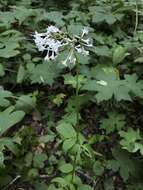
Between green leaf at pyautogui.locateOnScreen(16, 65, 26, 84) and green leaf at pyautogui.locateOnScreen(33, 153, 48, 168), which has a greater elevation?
green leaf at pyautogui.locateOnScreen(16, 65, 26, 84)

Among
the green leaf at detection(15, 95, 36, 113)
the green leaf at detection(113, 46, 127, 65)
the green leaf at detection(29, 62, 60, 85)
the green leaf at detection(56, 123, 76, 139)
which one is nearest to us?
the green leaf at detection(56, 123, 76, 139)

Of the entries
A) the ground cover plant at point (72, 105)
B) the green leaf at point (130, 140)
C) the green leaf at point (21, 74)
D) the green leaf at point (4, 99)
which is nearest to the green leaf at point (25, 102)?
the ground cover plant at point (72, 105)

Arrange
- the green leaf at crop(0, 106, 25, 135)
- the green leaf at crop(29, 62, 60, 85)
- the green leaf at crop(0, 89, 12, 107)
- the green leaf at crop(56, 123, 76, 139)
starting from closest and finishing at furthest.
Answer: the green leaf at crop(56, 123, 76, 139) < the green leaf at crop(0, 106, 25, 135) < the green leaf at crop(0, 89, 12, 107) < the green leaf at crop(29, 62, 60, 85)

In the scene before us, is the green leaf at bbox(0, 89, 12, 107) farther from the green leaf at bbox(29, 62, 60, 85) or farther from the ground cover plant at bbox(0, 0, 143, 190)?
the green leaf at bbox(29, 62, 60, 85)

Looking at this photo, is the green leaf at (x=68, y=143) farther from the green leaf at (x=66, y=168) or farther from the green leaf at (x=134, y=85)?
the green leaf at (x=134, y=85)

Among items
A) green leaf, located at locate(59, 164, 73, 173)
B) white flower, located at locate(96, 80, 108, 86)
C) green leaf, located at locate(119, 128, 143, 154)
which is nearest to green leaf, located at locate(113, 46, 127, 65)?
white flower, located at locate(96, 80, 108, 86)

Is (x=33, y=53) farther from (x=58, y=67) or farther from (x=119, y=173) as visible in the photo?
(x=119, y=173)

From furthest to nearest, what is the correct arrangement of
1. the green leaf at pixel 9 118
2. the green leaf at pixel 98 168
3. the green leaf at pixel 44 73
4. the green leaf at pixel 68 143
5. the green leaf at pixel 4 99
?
1. the green leaf at pixel 44 73
2. the green leaf at pixel 4 99
3. the green leaf at pixel 98 168
4. the green leaf at pixel 9 118
5. the green leaf at pixel 68 143

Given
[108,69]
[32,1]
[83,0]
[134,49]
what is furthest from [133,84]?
[32,1]
